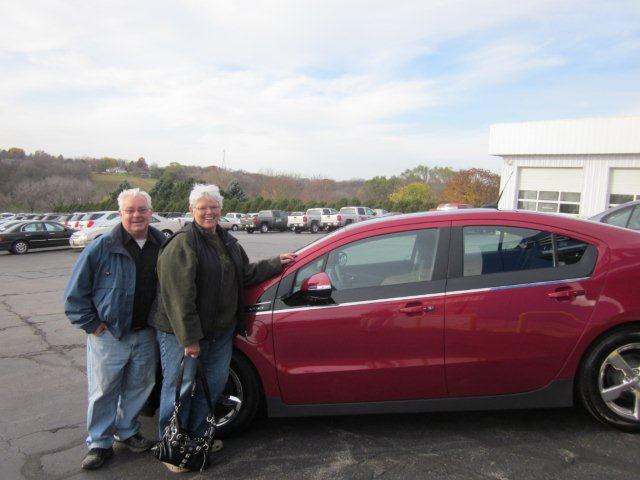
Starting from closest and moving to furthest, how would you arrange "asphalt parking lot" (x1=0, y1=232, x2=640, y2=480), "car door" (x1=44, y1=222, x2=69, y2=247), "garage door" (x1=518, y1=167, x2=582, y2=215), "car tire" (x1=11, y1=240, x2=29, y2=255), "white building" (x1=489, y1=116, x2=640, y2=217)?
"asphalt parking lot" (x1=0, y1=232, x2=640, y2=480) < "car tire" (x1=11, y1=240, x2=29, y2=255) < "car door" (x1=44, y1=222, x2=69, y2=247) < "white building" (x1=489, y1=116, x2=640, y2=217) < "garage door" (x1=518, y1=167, x2=582, y2=215)

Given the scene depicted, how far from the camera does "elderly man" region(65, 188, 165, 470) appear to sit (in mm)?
3115

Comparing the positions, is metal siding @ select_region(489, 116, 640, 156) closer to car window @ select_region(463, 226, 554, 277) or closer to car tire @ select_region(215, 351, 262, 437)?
car window @ select_region(463, 226, 554, 277)

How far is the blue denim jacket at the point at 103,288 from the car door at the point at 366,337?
0.99 m

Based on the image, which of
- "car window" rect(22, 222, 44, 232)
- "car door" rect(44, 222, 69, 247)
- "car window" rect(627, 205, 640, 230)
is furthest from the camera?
"car door" rect(44, 222, 69, 247)

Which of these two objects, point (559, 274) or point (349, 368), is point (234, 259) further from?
point (559, 274)

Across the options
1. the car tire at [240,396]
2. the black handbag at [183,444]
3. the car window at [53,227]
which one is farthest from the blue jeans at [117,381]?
the car window at [53,227]

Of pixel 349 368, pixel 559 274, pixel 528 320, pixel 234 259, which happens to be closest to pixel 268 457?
pixel 349 368

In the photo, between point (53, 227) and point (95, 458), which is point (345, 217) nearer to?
point (53, 227)

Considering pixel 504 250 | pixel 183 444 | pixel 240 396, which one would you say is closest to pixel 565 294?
pixel 504 250

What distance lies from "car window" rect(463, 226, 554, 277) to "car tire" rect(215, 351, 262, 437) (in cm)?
165

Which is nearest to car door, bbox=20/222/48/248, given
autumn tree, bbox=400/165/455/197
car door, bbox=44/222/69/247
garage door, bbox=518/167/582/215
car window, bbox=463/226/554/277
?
car door, bbox=44/222/69/247

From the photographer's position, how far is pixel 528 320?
3193mm

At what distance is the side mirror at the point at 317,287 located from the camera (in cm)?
331

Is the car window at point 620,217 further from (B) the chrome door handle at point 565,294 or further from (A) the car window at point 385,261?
(A) the car window at point 385,261
